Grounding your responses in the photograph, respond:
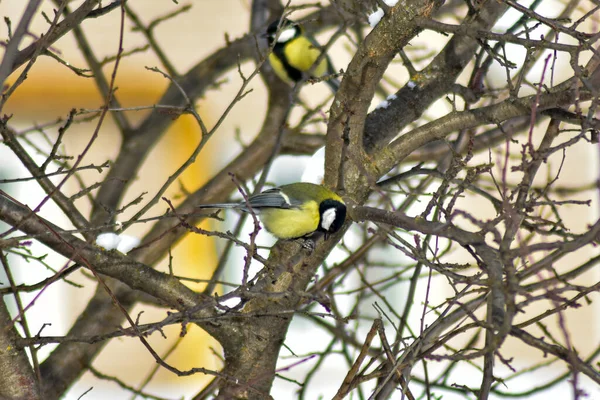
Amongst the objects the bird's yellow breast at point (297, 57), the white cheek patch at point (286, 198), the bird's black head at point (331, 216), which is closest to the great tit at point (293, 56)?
the bird's yellow breast at point (297, 57)

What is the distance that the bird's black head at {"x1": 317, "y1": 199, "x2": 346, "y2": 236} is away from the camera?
2.25m

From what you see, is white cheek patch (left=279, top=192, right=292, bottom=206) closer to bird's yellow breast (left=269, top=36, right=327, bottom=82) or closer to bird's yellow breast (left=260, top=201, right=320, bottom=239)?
bird's yellow breast (left=260, top=201, right=320, bottom=239)

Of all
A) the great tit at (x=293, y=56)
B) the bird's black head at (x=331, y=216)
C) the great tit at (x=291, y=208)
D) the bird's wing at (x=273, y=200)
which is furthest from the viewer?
the great tit at (x=293, y=56)

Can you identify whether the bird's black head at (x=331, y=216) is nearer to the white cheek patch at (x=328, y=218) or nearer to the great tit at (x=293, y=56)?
the white cheek patch at (x=328, y=218)

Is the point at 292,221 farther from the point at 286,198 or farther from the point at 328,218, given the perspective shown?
the point at 328,218

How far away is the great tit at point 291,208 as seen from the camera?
2.49 meters

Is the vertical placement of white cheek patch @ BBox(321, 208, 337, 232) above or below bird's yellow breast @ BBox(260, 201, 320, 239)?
below

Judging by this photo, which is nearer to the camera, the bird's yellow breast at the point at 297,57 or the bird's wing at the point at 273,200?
the bird's wing at the point at 273,200

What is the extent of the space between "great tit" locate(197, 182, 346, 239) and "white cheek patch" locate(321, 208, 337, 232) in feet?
0.04

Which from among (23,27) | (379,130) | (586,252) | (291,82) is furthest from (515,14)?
(23,27)

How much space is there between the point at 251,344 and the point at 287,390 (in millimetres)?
4559

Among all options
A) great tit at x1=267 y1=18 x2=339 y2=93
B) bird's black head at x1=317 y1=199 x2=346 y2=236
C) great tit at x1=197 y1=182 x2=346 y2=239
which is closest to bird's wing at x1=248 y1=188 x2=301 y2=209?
great tit at x1=197 y1=182 x2=346 y2=239

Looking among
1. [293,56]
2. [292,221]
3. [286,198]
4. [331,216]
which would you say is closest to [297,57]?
[293,56]

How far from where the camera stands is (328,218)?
2340mm
